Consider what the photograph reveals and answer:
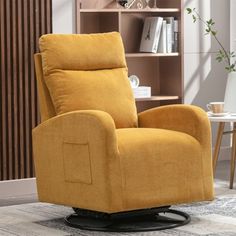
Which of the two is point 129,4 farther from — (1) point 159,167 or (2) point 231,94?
(1) point 159,167

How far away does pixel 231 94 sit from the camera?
527 centimetres

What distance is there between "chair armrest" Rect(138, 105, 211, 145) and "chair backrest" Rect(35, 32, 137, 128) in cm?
12

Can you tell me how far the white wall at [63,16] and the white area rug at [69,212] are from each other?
1289mm

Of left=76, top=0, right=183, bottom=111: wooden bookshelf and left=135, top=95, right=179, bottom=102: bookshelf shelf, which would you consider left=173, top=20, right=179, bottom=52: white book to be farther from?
left=135, top=95, right=179, bottom=102: bookshelf shelf

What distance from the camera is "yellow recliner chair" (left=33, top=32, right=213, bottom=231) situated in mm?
3951

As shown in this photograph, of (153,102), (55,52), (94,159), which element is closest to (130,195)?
(94,159)

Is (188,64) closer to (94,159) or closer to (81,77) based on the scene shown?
Result: (81,77)

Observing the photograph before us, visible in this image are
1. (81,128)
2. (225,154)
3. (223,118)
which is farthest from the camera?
(225,154)

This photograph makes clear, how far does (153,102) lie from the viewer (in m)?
6.57

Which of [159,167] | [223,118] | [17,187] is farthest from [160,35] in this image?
[159,167]

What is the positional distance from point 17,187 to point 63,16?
121 centimetres

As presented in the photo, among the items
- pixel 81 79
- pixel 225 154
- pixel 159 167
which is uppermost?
pixel 81 79

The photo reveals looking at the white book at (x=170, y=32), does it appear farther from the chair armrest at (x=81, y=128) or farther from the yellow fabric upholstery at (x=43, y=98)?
the chair armrest at (x=81, y=128)

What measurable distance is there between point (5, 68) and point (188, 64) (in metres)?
1.86
